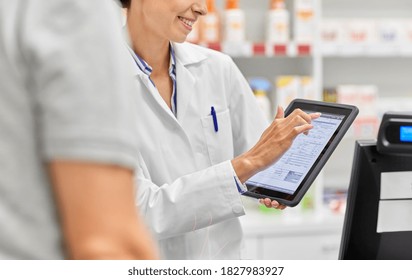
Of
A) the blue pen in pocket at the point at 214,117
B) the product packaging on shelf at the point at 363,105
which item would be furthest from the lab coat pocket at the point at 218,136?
the product packaging on shelf at the point at 363,105

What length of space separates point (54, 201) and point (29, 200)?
0.02 meters

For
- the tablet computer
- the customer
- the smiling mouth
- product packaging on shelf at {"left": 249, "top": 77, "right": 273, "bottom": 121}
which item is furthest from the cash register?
product packaging on shelf at {"left": 249, "top": 77, "right": 273, "bottom": 121}

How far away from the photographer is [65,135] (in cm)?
61

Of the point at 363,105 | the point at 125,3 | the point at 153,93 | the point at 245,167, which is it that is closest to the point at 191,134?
the point at 153,93

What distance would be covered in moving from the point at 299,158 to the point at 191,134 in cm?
37

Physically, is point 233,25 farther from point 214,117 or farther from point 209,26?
point 214,117

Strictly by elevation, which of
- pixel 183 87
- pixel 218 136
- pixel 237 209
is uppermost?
pixel 183 87

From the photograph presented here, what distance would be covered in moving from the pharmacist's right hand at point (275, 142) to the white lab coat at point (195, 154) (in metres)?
0.06

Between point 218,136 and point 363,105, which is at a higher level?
point 218,136

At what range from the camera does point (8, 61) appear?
611 millimetres

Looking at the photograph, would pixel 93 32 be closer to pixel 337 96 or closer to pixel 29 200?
pixel 29 200

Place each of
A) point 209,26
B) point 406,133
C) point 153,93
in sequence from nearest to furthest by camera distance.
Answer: point 406,133, point 153,93, point 209,26

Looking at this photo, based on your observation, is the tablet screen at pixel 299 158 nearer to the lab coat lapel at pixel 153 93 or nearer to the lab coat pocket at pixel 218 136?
the lab coat pocket at pixel 218 136

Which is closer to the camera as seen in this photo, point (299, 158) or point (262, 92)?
point (299, 158)
